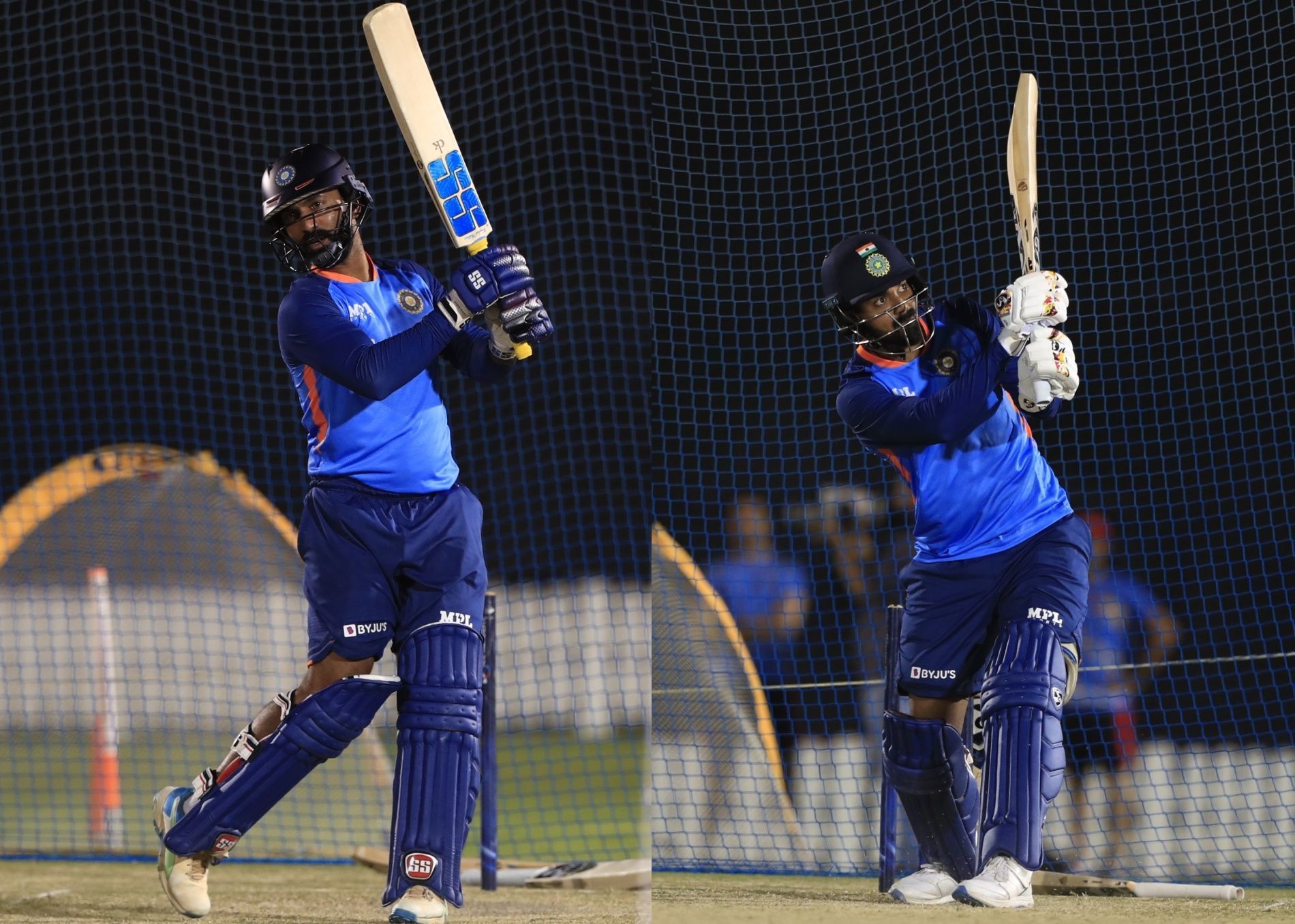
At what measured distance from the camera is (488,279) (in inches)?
128

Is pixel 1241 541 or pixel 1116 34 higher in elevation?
pixel 1116 34

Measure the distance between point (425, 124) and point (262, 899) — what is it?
2100mm

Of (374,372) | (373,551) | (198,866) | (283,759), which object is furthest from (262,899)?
(374,372)

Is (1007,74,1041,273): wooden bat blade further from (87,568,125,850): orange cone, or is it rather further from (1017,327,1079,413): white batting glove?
(87,568,125,850): orange cone

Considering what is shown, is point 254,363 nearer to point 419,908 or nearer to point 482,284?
point 482,284

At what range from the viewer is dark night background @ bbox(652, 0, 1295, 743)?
527 cm

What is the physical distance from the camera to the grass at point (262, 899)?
3574 millimetres

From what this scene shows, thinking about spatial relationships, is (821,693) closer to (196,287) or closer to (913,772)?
(913,772)

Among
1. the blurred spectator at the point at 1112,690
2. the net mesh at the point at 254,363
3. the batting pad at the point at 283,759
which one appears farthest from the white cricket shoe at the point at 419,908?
the net mesh at the point at 254,363

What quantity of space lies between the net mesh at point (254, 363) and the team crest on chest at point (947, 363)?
293 centimetres

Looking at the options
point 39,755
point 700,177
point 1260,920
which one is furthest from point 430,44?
point 1260,920

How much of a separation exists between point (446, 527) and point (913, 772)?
1.40m

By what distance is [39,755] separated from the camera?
7.17 metres

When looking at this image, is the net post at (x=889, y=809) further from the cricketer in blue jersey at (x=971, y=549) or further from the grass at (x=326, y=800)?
the grass at (x=326, y=800)
